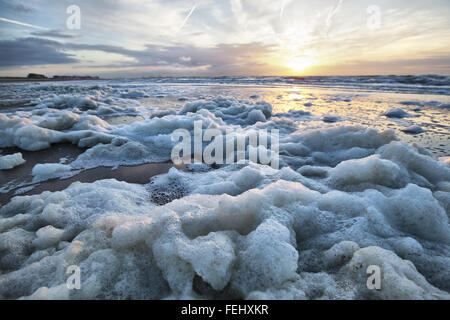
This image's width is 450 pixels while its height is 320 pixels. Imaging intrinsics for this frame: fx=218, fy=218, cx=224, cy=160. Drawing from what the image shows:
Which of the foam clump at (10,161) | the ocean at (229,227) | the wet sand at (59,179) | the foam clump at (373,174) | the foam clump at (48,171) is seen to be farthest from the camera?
the foam clump at (10,161)

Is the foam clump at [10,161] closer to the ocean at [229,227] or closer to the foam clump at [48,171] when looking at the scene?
the ocean at [229,227]

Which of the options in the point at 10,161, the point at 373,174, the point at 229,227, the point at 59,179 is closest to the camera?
the point at 229,227

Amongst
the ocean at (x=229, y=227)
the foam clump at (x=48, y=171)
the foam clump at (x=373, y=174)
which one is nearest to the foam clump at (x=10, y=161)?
the ocean at (x=229, y=227)

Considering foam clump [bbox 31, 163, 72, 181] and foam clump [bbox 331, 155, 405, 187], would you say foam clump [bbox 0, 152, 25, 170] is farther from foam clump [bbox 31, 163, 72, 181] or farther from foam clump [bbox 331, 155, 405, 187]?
foam clump [bbox 331, 155, 405, 187]

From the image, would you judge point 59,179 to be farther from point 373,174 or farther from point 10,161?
point 373,174

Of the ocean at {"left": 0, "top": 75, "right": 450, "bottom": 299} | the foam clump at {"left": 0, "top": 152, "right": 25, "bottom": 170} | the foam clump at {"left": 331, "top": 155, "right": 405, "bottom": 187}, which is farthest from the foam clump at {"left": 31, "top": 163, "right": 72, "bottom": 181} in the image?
the foam clump at {"left": 331, "top": 155, "right": 405, "bottom": 187}

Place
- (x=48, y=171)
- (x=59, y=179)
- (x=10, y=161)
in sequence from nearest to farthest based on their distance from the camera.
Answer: (x=59, y=179) → (x=48, y=171) → (x=10, y=161)

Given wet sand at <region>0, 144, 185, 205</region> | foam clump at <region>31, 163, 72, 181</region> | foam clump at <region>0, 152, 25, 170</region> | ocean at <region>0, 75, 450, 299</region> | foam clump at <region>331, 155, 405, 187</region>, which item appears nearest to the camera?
ocean at <region>0, 75, 450, 299</region>

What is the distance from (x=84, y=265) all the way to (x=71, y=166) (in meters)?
2.55

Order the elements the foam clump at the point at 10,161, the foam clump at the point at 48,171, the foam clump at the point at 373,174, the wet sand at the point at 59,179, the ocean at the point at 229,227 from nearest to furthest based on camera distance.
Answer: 1. the ocean at the point at 229,227
2. the foam clump at the point at 373,174
3. the wet sand at the point at 59,179
4. the foam clump at the point at 48,171
5. the foam clump at the point at 10,161

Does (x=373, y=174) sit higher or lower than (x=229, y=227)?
higher

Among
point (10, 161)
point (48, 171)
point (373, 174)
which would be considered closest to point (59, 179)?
point (48, 171)
